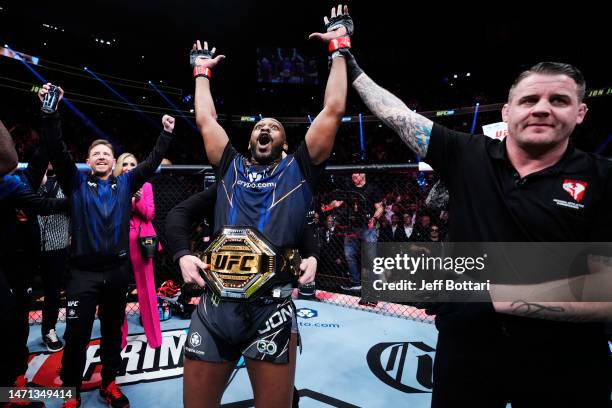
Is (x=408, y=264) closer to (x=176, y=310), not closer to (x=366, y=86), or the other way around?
(x=366, y=86)

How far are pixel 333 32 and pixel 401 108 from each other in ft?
1.97

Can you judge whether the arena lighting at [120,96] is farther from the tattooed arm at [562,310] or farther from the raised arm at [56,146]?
the tattooed arm at [562,310]

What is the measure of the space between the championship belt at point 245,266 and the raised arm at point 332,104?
→ 50cm

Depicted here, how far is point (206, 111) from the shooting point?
5.87 ft

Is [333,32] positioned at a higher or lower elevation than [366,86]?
higher

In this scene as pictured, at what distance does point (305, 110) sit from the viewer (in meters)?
22.4

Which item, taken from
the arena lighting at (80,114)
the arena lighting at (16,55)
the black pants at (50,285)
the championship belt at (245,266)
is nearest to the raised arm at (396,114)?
the championship belt at (245,266)

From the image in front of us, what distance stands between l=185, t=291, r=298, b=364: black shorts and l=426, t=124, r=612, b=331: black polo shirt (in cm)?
74

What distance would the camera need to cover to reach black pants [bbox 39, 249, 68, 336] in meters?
3.07

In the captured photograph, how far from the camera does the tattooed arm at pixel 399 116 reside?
52.5 inches

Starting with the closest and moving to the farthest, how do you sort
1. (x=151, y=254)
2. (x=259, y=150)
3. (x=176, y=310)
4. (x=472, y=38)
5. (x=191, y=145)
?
1. (x=259, y=150)
2. (x=151, y=254)
3. (x=176, y=310)
4. (x=472, y=38)
5. (x=191, y=145)

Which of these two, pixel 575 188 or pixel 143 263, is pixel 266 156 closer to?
pixel 575 188

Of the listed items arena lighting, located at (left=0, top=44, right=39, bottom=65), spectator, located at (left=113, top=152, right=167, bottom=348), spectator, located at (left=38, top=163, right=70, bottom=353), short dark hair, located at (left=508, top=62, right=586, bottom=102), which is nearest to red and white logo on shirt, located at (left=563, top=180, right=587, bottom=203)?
short dark hair, located at (left=508, top=62, right=586, bottom=102)

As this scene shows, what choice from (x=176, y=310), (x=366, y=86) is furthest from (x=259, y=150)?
(x=176, y=310)
